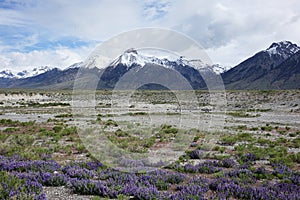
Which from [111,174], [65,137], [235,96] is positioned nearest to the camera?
[111,174]

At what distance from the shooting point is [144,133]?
25.2 metres

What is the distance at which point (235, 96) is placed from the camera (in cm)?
9762

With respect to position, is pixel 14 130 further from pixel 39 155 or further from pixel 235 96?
pixel 235 96

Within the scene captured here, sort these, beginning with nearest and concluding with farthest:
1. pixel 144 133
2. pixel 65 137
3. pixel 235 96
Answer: pixel 65 137 → pixel 144 133 → pixel 235 96


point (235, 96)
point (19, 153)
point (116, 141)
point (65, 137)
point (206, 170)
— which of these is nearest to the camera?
point (206, 170)

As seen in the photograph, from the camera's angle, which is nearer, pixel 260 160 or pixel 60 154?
pixel 260 160

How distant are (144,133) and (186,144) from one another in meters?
5.92

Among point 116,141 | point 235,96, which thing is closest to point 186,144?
point 116,141

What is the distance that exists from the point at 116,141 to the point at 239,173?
34.5 feet

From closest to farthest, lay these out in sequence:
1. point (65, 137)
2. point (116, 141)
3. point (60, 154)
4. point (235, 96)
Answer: point (60, 154) → point (116, 141) → point (65, 137) → point (235, 96)

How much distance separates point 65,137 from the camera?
22.6m

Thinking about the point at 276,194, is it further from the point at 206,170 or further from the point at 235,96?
the point at 235,96

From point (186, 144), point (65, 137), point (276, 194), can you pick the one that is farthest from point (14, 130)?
point (276, 194)

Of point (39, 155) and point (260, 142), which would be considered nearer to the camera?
point (39, 155)
